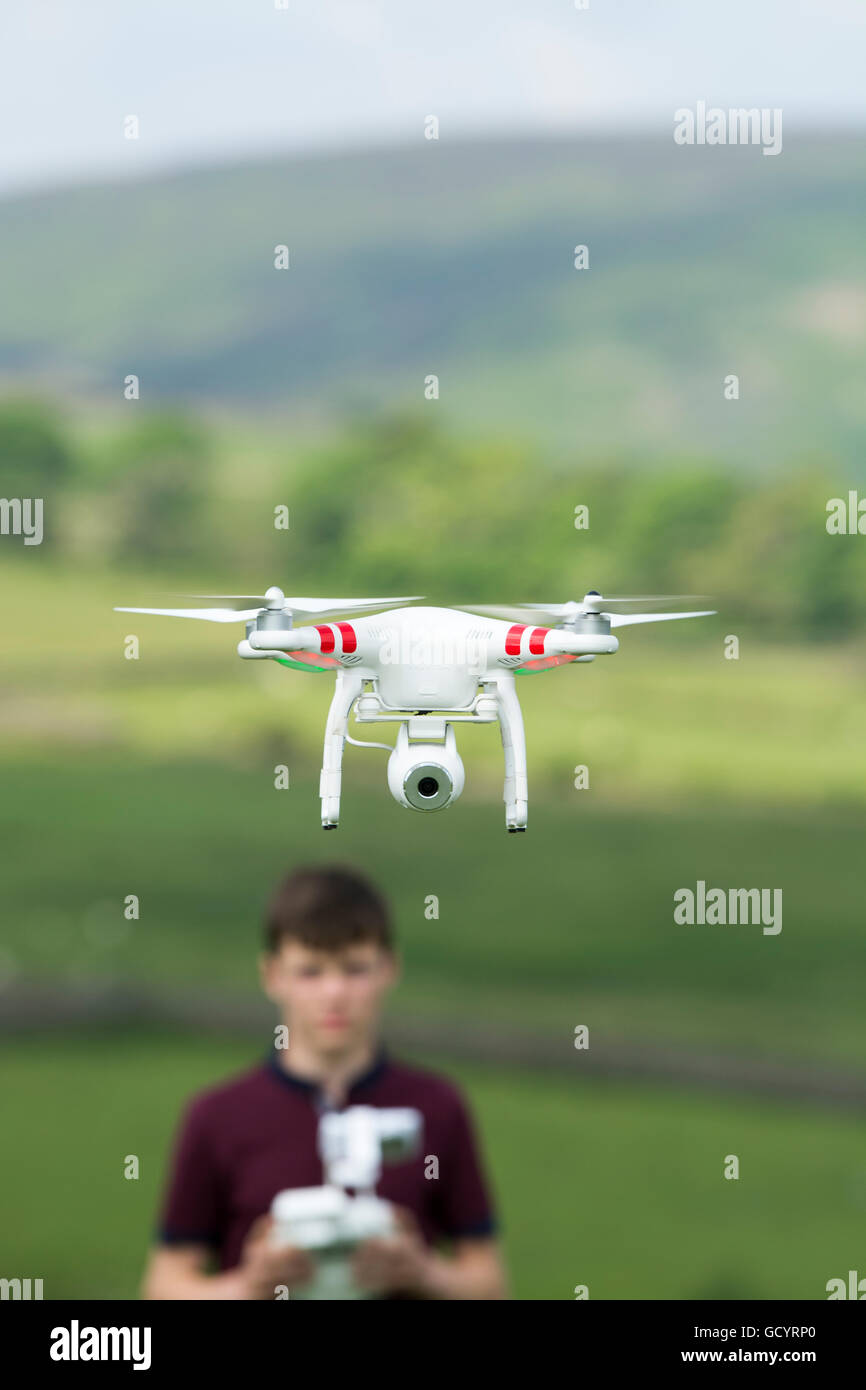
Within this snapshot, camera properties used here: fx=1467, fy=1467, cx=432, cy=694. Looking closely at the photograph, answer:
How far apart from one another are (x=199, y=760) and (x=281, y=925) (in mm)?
4183

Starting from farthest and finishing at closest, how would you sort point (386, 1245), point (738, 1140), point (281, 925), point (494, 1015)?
1. point (494, 1015)
2. point (738, 1140)
3. point (281, 925)
4. point (386, 1245)

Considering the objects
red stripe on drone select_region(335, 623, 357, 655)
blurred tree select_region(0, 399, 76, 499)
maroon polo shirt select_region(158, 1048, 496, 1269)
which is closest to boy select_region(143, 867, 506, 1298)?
maroon polo shirt select_region(158, 1048, 496, 1269)

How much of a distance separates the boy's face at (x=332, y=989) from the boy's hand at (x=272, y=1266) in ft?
1.09

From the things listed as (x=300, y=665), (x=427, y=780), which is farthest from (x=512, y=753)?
(x=300, y=665)

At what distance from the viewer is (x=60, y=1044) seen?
603 centimetres

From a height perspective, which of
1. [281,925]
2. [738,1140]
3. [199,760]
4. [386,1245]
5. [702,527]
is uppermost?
[702,527]

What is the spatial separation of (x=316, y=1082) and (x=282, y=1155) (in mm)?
120

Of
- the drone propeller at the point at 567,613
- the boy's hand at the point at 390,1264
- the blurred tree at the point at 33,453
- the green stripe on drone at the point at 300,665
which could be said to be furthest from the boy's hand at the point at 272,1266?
the blurred tree at the point at 33,453

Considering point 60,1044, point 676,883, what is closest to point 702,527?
point 676,883

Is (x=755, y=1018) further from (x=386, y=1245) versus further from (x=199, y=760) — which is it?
(x=386, y=1245)

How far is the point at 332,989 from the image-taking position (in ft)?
7.63

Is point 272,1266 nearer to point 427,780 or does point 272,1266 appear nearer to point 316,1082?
point 316,1082

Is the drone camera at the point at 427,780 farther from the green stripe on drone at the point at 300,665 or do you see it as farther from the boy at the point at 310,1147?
the boy at the point at 310,1147

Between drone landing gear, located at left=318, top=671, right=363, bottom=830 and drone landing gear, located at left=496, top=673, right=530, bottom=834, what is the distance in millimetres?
221
